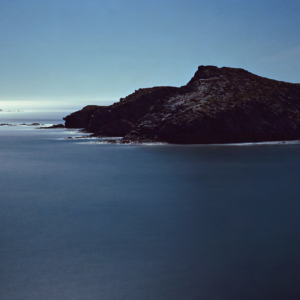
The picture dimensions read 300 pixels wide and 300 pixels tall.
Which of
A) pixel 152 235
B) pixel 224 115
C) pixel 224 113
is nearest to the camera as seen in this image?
pixel 152 235

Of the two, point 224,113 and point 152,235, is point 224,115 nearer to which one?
point 224,113

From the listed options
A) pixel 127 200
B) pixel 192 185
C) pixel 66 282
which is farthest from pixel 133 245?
pixel 192 185

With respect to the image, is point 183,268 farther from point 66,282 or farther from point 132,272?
point 66,282

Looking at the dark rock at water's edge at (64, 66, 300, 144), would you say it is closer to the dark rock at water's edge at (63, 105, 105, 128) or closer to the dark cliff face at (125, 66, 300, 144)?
the dark cliff face at (125, 66, 300, 144)

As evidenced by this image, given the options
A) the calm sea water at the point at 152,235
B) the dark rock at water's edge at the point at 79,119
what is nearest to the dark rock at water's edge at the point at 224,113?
the calm sea water at the point at 152,235

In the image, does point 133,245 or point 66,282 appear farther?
point 133,245

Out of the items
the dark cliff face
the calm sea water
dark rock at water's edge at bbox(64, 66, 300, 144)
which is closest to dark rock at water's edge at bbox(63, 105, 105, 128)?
dark rock at water's edge at bbox(64, 66, 300, 144)

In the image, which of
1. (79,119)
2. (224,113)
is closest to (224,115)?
(224,113)
